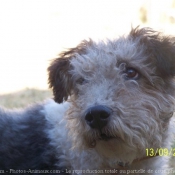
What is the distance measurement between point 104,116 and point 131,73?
53 centimetres

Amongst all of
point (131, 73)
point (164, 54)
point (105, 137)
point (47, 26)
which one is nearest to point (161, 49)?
point (164, 54)

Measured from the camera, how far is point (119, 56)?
3.87 m

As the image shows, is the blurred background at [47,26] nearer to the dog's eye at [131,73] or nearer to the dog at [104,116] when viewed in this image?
the dog at [104,116]

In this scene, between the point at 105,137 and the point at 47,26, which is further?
the point at 47,26

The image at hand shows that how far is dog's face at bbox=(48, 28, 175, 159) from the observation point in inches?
141

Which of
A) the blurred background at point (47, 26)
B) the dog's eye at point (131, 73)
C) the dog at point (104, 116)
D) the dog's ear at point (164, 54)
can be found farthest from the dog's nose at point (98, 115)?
the blurred background at point (47, 26)

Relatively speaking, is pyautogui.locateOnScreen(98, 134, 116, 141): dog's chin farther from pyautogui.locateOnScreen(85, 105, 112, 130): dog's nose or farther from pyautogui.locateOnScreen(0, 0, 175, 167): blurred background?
pyautogui.locateOnScreen(0, 0, 175, 167): blurred background

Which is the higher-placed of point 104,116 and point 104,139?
point 104,116

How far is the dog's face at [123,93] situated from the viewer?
11.7ft

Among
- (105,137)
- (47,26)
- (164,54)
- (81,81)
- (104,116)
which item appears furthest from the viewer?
(47,26)

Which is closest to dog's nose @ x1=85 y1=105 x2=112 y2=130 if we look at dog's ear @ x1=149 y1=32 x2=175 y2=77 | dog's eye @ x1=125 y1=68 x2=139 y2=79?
dog's eye @ x1=125 y1=68 x2=139 y2=79

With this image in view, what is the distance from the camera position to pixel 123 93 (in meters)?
3.68

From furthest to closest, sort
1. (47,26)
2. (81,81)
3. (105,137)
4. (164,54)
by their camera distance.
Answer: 1. (47,26)
2. (81,81)
3. (164,54)
4. (105,137)

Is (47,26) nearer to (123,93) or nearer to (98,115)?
(123,93)
